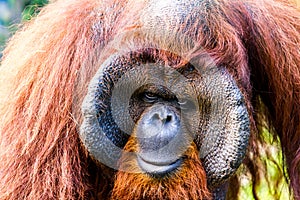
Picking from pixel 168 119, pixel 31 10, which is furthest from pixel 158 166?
pixel 31 10

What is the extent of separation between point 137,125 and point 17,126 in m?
0.35

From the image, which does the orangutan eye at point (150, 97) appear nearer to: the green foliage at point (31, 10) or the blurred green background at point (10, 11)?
the green foliage at point (31, 10)


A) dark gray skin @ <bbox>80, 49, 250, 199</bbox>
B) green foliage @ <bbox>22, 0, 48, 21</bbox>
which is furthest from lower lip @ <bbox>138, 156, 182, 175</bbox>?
green foliage @ <bbox>22, 0, 48, 21</bbox>

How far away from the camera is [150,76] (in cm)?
163

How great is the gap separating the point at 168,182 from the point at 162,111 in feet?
0.62

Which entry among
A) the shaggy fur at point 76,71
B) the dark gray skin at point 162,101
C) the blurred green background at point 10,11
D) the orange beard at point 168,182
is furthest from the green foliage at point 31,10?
the orange beard at point 168,182

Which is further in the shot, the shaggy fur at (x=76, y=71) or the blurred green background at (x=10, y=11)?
the blurred green background at (x=10, y=11)

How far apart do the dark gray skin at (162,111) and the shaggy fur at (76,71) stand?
63mm

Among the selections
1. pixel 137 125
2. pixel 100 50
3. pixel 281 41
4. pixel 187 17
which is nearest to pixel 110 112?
pixel 137 125

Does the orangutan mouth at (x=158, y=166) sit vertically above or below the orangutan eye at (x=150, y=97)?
below

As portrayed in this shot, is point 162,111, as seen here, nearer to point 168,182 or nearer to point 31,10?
point 168,182

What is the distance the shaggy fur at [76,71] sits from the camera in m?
1.69

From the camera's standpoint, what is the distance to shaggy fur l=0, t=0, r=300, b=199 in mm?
1687

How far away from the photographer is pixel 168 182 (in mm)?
1620
